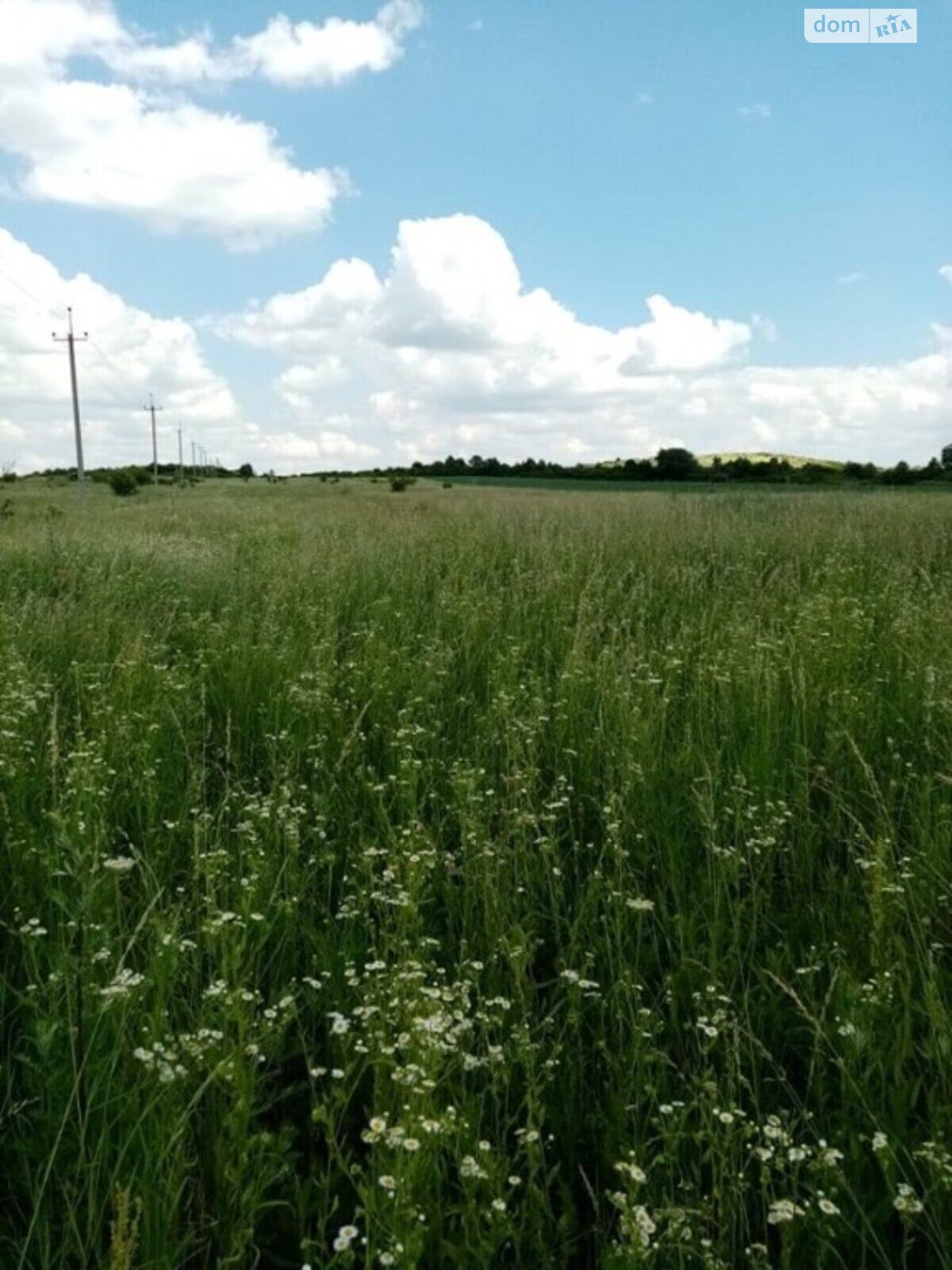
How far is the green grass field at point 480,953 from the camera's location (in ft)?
5.42

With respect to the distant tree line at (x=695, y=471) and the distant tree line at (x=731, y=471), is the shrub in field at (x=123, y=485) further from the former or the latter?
the distant tree line at (x=731, y=471)

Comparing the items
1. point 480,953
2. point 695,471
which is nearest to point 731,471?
point 695,471

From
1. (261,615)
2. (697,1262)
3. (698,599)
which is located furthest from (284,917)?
(698,599)

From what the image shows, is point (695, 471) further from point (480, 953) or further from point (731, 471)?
point (480, 953)

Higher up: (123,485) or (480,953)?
(123,485)

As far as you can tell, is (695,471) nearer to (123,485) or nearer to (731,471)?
(731,471)

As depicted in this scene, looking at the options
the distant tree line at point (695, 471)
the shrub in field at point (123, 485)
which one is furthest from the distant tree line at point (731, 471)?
the shrub in field at point (123, 485)

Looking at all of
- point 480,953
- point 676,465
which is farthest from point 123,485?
point 480,953

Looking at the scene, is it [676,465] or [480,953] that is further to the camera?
[676,465]

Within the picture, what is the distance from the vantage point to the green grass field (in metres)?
1.65

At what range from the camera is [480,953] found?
8.14 ft

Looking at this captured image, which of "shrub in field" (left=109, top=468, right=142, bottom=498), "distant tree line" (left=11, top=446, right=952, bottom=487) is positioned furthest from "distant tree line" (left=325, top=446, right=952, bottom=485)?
"shrub in field" (left=109, top=468, right=142, bottom=498)

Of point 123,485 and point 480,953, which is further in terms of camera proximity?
point 123,485

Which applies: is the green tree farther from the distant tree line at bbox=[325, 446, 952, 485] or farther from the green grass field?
the green grass field
